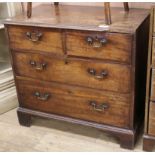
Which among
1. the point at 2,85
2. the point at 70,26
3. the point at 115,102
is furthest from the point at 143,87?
the point at 2,85

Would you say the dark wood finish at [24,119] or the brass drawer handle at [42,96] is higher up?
the brass drawer handle at [42,96]

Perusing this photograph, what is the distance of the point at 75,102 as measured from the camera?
1673mm

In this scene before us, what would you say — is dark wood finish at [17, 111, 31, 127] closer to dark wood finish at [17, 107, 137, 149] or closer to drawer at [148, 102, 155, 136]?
dark wood finish at [17, 107, 137, 149]

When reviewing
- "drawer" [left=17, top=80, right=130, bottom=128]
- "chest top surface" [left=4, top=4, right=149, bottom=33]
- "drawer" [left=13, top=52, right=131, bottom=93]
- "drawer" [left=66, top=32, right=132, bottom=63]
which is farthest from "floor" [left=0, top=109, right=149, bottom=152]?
"chest top surface" [left=4, top=4, right=149, bottom=33]

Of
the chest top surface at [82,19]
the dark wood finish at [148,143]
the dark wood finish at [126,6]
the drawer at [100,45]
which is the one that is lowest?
the dark wood finish at [148,143]

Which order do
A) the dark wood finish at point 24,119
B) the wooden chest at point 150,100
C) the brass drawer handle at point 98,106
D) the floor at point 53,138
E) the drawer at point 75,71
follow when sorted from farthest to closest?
the dark wood finish at point 24,119 → the floor at point 53,138 → the brass drawer handle at point 98,106 → the drawer at point 75,71 → the wooden chest at point 150,100

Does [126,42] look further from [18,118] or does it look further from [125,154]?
[18,118]

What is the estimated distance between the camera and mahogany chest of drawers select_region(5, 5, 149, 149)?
1434 mm

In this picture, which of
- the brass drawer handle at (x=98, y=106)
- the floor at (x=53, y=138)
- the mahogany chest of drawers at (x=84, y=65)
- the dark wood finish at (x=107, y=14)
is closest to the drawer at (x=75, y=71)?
the mahogany chest of drawers at (x=84, y=65)

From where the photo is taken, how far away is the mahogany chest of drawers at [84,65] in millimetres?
1434

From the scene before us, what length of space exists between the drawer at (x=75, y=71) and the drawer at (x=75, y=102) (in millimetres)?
44

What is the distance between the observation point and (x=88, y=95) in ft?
5.29

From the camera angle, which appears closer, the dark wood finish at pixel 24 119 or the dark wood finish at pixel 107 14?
the dark wood finish at pixel 107 14

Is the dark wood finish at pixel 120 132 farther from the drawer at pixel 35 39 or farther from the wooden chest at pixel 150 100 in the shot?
the drawer at pixel 35 39
